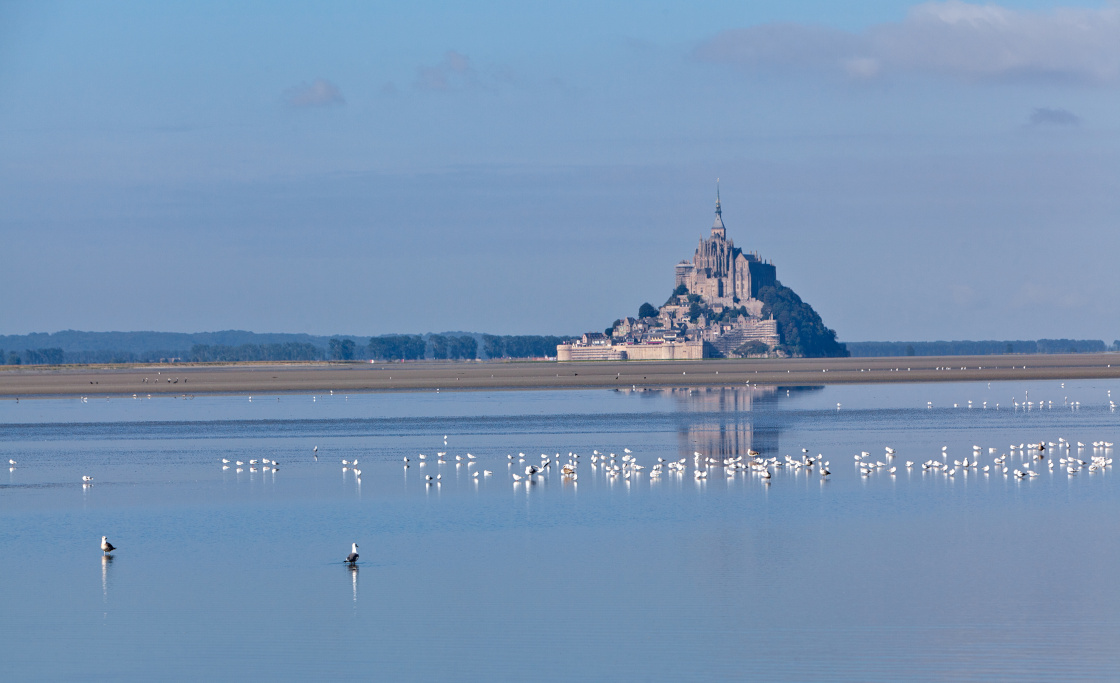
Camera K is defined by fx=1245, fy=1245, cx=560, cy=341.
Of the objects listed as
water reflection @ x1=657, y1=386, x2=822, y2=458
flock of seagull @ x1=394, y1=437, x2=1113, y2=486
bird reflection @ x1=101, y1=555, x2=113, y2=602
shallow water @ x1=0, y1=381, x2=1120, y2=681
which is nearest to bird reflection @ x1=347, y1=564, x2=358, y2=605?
shallow water @ x1=0, y1=381, x2=1120, y2=681

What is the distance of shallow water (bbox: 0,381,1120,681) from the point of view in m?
14.9

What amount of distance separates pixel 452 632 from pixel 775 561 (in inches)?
248

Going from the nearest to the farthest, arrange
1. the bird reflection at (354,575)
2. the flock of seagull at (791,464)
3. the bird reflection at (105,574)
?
1. the bird reflection at (354,575)
2. the bird reflection at (105,574)
3. the flock of seagull at (791,464)

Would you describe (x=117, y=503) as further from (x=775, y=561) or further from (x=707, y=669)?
(x=707, y=669)

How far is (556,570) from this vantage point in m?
19.8

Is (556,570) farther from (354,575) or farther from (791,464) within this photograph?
(791,464)

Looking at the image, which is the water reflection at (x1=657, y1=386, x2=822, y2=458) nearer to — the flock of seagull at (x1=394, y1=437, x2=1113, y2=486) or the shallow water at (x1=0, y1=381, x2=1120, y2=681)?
the shallow water at (x1=0, y1=381, x2=1120, y2=681)

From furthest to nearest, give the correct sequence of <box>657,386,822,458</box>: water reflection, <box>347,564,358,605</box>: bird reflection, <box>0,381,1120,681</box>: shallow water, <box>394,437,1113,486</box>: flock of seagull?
<box>657,386,822,458</box>: water reflection
<box>394,437,1113,486</box>: flock of seagull
<box>347,564,358,605</box>: bird reflection
<box>0,381,1120,681</box>: shallow water

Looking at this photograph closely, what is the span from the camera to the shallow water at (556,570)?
1495 cm

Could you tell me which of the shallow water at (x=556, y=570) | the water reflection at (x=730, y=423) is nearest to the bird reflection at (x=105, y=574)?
the shallow water at (x=556, y=570)

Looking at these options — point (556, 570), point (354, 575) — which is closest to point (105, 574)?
point (354, 575)

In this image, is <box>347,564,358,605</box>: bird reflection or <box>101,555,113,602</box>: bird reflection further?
<box>101,555,113,602</box>: bird reflection

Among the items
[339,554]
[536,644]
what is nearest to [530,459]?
[339,554]

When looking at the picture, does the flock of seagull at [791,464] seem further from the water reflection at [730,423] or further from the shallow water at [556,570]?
the water reflection at [730,423]
